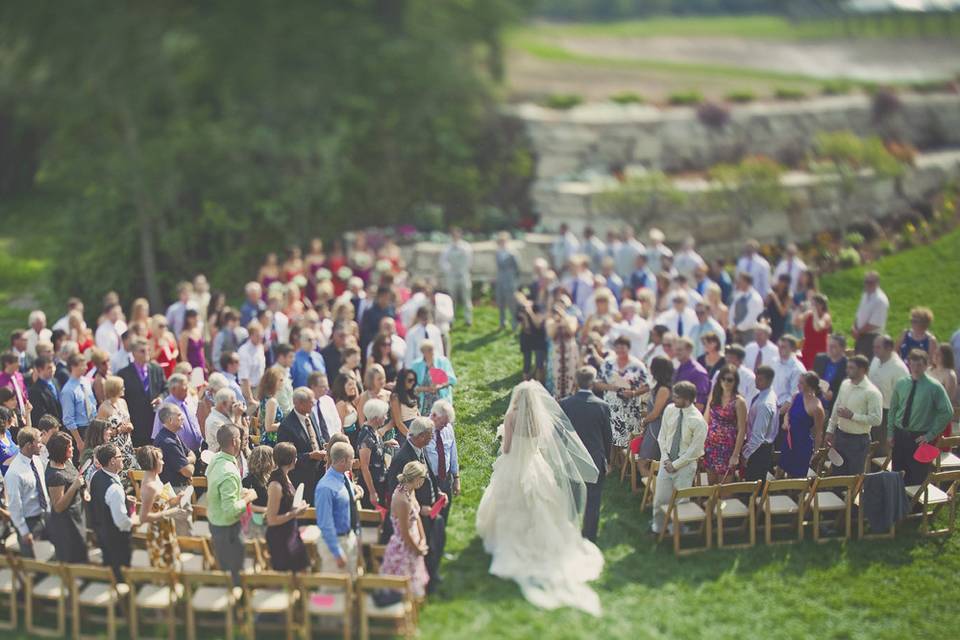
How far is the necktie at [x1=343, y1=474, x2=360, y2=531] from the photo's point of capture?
8.95 m

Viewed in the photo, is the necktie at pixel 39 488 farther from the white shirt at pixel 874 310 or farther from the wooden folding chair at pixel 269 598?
the white shirt at pixel 874 310

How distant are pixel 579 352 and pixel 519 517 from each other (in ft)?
13.0

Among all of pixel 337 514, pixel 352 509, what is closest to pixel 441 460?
pixel 352 509

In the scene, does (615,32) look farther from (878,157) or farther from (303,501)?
(303,501)

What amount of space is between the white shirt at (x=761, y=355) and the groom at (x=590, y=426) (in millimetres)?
2752

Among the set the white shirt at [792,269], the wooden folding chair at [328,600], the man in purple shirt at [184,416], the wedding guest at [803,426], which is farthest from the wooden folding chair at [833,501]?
the white shirt at [792,269]

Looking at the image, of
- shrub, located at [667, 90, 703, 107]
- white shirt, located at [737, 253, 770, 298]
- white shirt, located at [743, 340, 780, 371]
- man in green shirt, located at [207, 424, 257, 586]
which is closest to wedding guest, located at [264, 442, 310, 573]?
man in green shirt, located at [207, 424, 257, 586]

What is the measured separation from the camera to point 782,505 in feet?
33.5

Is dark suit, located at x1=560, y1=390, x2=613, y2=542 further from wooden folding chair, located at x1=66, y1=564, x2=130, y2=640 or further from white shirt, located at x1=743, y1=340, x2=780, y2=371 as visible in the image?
wooden folding chair, located at x1=66, y1=564, x2=130, y2=640

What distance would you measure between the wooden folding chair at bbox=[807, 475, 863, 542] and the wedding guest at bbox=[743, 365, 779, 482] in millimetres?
597

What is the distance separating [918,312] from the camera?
12359 mm

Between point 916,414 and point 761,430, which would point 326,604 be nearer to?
point 761,430

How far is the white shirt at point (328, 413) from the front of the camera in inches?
407

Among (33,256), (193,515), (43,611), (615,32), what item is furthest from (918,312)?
(615,32)
